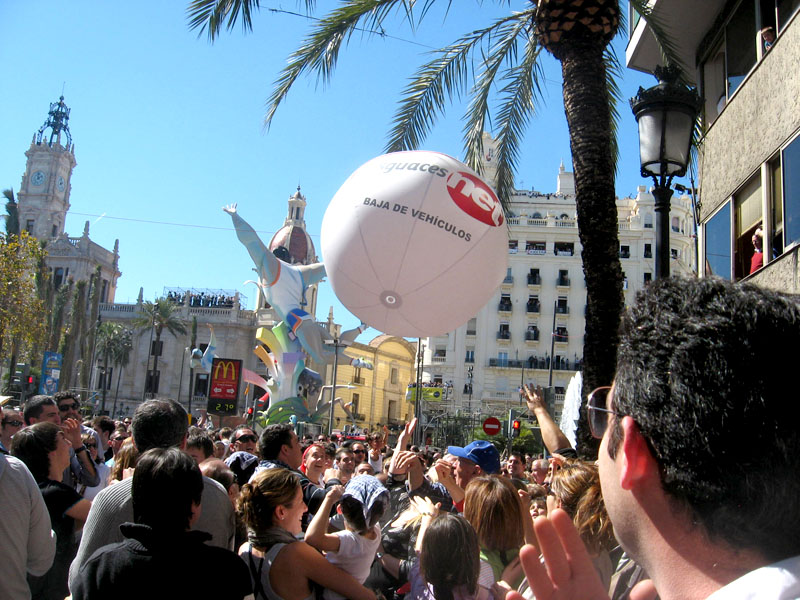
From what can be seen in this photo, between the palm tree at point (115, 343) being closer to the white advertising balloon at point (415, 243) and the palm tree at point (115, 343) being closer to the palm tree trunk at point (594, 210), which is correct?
the palm tree trunk at point (594, 210)

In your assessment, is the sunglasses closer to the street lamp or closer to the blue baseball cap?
the blue baseball cap

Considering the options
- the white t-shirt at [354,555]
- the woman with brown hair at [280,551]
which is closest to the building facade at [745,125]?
the white t-shirt at [354,555]

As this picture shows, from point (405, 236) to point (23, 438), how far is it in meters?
2.70

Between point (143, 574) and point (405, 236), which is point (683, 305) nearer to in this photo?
point (143, 574)

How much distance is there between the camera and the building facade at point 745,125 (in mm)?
8617

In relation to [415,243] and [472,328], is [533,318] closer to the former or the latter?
[472,328]

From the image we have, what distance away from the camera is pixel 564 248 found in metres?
62.3

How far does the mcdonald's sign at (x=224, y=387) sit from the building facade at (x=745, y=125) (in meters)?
12.8

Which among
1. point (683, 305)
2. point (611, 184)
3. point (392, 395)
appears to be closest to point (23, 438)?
point (683, 305)

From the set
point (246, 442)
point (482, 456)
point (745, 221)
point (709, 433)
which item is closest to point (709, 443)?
point (709, 433)

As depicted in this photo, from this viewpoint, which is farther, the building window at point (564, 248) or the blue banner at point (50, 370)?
the building window at point (564, 248)

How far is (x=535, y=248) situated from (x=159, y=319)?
107 feet

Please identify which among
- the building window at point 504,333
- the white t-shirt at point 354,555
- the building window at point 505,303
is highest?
the building window at point 505,303

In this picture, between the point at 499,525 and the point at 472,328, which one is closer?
the point at 499,525
